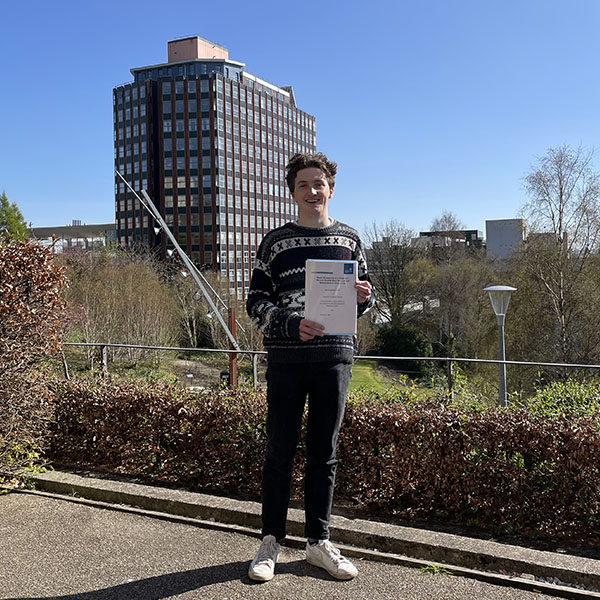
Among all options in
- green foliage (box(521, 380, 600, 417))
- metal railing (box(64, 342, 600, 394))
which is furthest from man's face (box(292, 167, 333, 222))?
green foliage (box(521, 380, 600, 417))

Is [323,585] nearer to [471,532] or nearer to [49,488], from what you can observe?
[471,532]

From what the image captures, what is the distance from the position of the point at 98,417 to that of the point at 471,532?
9.47 feet

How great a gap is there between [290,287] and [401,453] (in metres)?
1.42

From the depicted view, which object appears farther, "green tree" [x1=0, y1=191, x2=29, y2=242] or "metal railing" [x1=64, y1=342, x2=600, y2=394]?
A: "green tree" [x1=0, y1=191, x2=29, y2=242]

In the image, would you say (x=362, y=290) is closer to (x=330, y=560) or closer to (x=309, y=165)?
(x=309, y=165)

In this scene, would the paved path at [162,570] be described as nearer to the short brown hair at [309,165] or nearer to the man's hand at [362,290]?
the man's hand at [362,290]

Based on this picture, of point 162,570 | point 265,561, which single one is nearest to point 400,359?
point 265,561

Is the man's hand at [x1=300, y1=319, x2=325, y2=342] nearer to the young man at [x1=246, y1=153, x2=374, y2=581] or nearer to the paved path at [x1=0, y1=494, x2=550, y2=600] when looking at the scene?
the young man at [x1=246, y1=153, x2=374, y2=581]

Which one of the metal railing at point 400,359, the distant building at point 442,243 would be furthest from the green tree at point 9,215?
the metal railing at point 400,359

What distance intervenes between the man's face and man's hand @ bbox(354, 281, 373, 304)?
15.6 inches

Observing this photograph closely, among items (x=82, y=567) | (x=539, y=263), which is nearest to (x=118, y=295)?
(x=539, y=263)

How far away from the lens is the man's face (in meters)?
3.30

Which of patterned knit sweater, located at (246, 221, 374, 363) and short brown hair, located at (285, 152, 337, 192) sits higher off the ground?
short brown hair, located at (285, 152, 337, 192)

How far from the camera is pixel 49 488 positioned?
15.2ft
